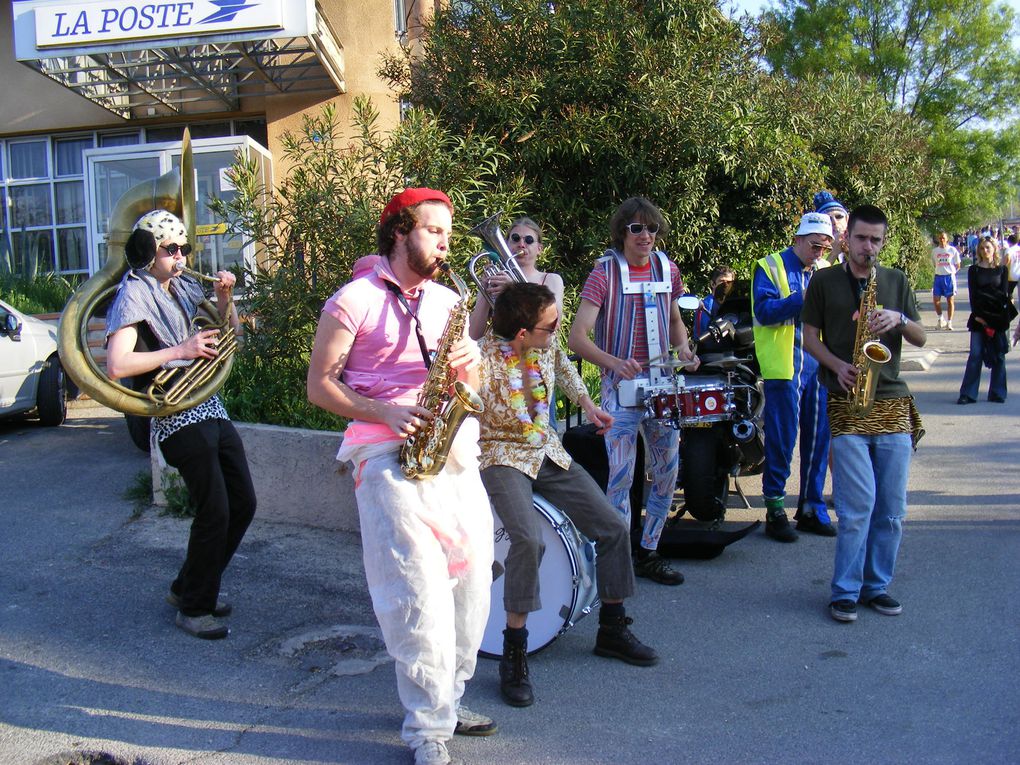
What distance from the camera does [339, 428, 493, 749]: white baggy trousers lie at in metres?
3.45

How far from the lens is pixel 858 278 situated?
525cm

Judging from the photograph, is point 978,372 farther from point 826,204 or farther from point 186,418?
point 186,418

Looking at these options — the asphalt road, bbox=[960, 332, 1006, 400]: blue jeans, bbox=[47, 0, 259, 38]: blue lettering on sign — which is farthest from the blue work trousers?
bbox=[47, 0, 259, 38]: blue lettering on sign

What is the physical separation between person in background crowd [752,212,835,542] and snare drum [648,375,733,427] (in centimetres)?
93

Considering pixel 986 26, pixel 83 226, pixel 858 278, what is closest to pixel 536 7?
pixel 858 278

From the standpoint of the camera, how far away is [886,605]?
16.6 ft

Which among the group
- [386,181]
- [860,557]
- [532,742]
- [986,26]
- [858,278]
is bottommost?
[532,742]

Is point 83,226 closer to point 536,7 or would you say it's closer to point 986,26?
point 536,7

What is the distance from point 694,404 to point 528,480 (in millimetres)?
1392

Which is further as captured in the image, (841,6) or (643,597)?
(841,6)

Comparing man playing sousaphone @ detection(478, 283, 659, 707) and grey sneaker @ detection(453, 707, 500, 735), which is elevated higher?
man playing sousaphone @ detection(478, 283, 659, 707)

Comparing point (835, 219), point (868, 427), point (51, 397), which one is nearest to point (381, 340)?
point (868, 427)

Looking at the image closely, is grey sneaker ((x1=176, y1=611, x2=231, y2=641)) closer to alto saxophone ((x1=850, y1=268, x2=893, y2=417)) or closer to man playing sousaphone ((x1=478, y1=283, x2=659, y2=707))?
man playing sousaphone ((x1=478, y1=283, x2=659, y2=707))

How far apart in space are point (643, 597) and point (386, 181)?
3.52m
